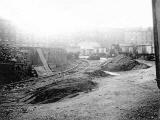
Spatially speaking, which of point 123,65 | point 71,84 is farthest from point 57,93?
point 123,65

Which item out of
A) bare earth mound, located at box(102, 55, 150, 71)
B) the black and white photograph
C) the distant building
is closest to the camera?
the black and white photograph

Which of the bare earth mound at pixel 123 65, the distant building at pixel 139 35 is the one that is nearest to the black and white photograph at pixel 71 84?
the bare earth mound at pixel 123 65

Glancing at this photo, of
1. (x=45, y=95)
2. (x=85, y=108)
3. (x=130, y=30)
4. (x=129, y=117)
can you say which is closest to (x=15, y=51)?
(x=45, y=95)

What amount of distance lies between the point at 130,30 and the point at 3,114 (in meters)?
70.4

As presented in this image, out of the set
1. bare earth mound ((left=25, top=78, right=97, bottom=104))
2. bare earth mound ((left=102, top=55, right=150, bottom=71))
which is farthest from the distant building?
bare earth mound ((left=25, top=78, right=97, bottom=104))

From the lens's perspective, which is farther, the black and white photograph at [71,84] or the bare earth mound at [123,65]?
the bare earth mound at [123,65]

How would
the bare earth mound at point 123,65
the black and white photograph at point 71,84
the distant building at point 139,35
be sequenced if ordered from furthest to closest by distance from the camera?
the distant building at point 139,35
the bare earth mound at point 123,65
the black and white photograph at point 71,84

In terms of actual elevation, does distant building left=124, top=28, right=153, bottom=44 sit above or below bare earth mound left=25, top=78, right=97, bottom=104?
above

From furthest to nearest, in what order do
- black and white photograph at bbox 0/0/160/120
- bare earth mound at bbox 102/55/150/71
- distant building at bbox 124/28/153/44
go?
distant building at bbox 124/28/153/44, bare earth mound at bbox 102/55/150/71, black and white photograph at bbox 0/0/160/120

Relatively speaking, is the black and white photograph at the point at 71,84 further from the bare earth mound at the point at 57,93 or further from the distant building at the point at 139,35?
the distant building at the point at 139,35

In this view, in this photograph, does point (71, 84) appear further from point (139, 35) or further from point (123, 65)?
point (139, 35)

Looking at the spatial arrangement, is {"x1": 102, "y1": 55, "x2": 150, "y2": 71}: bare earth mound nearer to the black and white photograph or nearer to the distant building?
the black and white photograph

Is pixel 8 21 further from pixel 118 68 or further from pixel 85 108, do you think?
pixel 85 108

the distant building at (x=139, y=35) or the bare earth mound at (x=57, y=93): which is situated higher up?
the distant building at (x=139, y=35)
